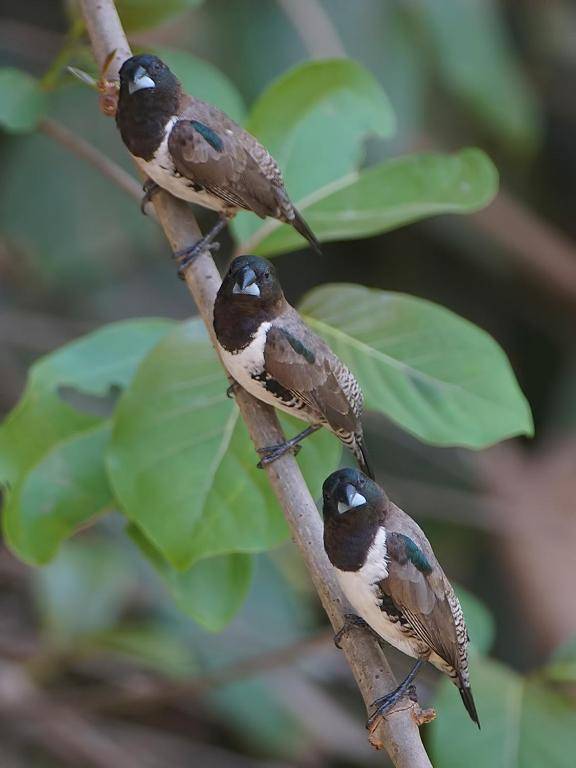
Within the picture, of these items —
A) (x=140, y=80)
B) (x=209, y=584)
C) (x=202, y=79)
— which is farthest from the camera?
(x=202, y=79)

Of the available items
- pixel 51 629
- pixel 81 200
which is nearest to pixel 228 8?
pixel 81 200

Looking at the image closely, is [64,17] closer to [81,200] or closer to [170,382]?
[81,200]

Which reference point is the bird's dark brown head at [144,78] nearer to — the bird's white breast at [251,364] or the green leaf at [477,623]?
the bird's white breast at [251,364]

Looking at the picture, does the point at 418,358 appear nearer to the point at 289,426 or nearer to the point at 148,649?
the point at 289,426

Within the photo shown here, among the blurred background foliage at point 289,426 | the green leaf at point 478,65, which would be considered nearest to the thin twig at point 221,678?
the blurred background foliage at point 289,426

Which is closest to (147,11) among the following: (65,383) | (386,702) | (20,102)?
(20,102)

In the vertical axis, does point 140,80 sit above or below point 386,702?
above

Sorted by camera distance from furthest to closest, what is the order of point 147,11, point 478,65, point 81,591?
point 478,65
point 81,591
point 147,11
